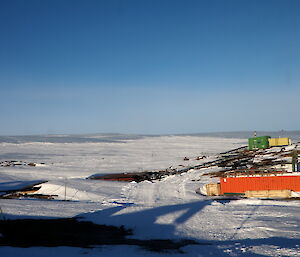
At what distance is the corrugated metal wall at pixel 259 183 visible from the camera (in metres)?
16.8

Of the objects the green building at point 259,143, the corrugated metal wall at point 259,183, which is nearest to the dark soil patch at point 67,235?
the corrugated metal wall at point 259,183

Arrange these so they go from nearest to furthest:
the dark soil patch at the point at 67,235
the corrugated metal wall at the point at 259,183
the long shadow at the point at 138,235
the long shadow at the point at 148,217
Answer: the long shadow at the point at 138,235
the dark soil patch at the point at 67,235
the long shadow at the point at 148,217
the corrugated metal wall at the point at 259,183

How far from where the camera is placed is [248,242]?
880 centimetres

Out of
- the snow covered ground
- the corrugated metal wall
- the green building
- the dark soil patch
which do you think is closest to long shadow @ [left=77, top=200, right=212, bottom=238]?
the snow covered ground

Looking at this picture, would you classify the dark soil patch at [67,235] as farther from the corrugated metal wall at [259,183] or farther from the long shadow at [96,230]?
the corrugated metal wall at [259,183]

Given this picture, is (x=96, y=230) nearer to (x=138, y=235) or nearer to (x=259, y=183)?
(x=138, y=235)

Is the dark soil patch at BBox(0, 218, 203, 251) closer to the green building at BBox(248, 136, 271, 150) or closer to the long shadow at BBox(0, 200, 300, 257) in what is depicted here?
the long shadow at BBox(0, 200, 300, 257)

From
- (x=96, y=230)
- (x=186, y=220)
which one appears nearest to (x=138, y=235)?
(x=96, y=230)

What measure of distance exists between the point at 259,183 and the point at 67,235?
1169 cm

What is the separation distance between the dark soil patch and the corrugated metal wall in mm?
9121

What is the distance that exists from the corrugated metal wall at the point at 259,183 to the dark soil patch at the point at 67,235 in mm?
9121

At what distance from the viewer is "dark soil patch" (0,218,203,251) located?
8514 mm

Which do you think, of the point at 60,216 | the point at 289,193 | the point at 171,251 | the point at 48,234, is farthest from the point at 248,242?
the point at 289,193

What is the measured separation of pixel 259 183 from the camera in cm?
1717
